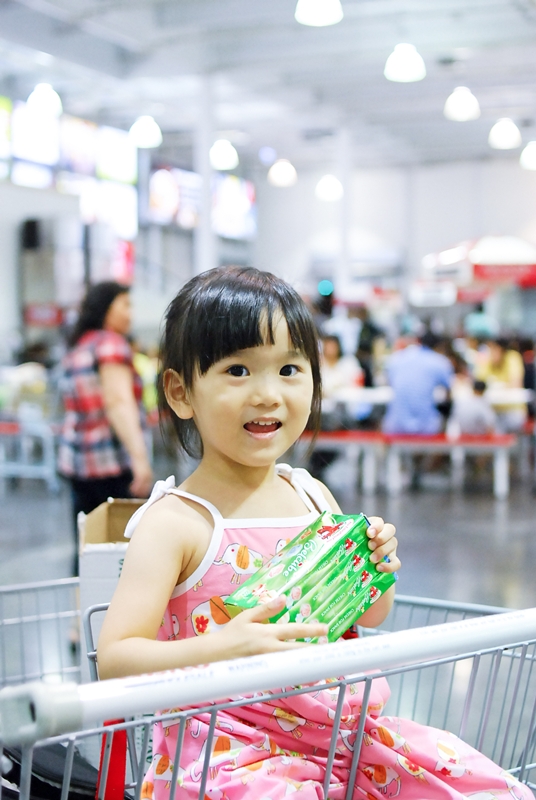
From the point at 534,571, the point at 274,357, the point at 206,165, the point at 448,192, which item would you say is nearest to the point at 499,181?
the point at 448,192

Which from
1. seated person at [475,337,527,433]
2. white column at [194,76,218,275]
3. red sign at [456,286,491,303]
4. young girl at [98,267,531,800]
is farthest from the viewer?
red sign at [456,286,491,303]

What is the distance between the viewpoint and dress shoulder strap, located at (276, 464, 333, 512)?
5.49 feet

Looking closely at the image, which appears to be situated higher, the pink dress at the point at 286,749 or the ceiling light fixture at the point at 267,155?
the ceiling light fixture at the point at 267,155

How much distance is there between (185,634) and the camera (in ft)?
4.68

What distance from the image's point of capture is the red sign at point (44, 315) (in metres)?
16.0

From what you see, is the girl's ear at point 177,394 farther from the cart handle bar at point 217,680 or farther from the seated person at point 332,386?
the seated person at point 332,386

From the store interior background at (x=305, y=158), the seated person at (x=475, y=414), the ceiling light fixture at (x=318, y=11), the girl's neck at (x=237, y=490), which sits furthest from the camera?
the seated person at (x=475, y=414)

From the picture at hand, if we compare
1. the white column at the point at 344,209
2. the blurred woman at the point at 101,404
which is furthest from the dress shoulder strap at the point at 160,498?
the white column at the point at 344,209

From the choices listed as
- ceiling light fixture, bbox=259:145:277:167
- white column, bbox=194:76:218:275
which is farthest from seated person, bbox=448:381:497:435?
ceiling light fixture, bbox=259:145:277:167

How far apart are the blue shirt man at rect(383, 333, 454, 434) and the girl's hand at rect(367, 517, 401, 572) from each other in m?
8.50

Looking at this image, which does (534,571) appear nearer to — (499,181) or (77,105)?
(77,105)

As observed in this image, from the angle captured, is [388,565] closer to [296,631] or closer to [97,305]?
[296,631]

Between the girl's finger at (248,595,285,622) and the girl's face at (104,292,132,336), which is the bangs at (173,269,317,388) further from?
the girl's face at (104,292,132,336)

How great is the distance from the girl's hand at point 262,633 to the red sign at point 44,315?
15.3 metres
